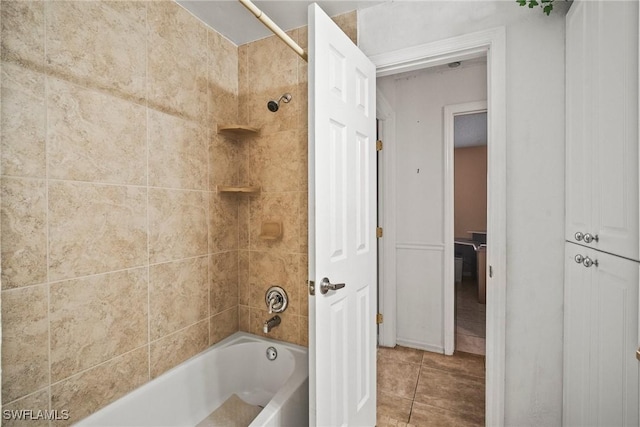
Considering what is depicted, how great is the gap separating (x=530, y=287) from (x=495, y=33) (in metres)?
1.24

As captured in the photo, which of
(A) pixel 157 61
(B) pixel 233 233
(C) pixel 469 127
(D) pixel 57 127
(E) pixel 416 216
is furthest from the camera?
(C) pixel 469 127

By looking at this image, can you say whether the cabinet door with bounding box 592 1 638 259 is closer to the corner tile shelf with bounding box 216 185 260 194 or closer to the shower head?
the shower head

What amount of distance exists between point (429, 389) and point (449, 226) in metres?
1.31

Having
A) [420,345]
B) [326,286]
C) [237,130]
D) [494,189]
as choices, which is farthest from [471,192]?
[326,286]

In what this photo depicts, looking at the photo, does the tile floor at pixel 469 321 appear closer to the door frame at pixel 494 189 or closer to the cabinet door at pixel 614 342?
the door frame at pixel 494 189

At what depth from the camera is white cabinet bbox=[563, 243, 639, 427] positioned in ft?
3.04

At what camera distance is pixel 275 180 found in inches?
80.3

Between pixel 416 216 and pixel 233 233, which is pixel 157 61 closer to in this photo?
pixel 233 233

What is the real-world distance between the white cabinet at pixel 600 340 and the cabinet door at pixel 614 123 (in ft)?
0.33

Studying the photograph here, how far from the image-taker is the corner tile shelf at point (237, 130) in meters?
1.91

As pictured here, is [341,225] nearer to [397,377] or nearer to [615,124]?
[615,124]

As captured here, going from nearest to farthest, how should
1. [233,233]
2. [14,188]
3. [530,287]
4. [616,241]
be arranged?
[616,241] < [14,188] < [530,287] < [233,233]

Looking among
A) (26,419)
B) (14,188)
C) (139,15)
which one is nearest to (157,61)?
(139,15)

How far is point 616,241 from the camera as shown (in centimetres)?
98
